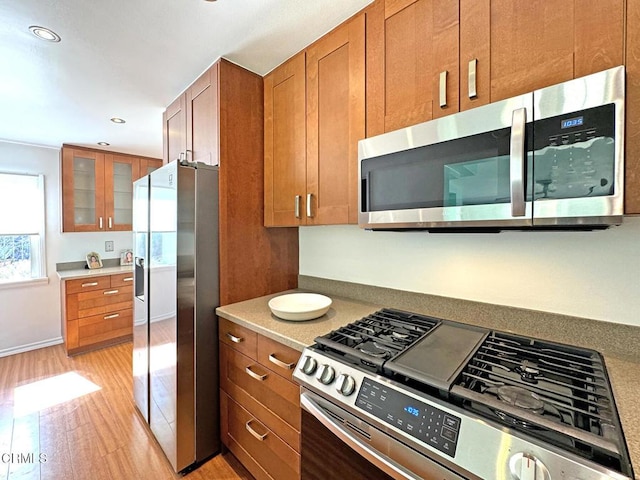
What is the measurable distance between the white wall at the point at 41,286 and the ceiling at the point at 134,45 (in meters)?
1.11

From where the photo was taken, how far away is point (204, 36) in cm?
150

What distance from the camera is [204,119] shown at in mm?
1851

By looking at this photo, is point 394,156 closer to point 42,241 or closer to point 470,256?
point 470,256

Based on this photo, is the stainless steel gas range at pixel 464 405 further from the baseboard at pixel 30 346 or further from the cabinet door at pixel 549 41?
the baseboard at pixel 30 346

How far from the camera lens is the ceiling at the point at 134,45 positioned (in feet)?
4.30

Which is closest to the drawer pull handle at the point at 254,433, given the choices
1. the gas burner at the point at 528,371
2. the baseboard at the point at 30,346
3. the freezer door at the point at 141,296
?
the freezer door at the point at 141,296

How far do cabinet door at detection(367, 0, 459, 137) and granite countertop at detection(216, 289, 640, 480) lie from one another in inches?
36.0

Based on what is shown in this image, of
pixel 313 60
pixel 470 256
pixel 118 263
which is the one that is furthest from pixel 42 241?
pixel 470 256

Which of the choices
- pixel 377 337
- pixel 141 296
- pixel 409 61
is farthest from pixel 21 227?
pixel 409 61

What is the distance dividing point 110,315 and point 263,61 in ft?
10.7

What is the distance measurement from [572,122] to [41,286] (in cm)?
475

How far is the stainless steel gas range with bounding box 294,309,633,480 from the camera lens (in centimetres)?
62

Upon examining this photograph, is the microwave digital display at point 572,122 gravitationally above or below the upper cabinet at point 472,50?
below

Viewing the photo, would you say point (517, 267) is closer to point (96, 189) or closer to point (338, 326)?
point (338, 326)
